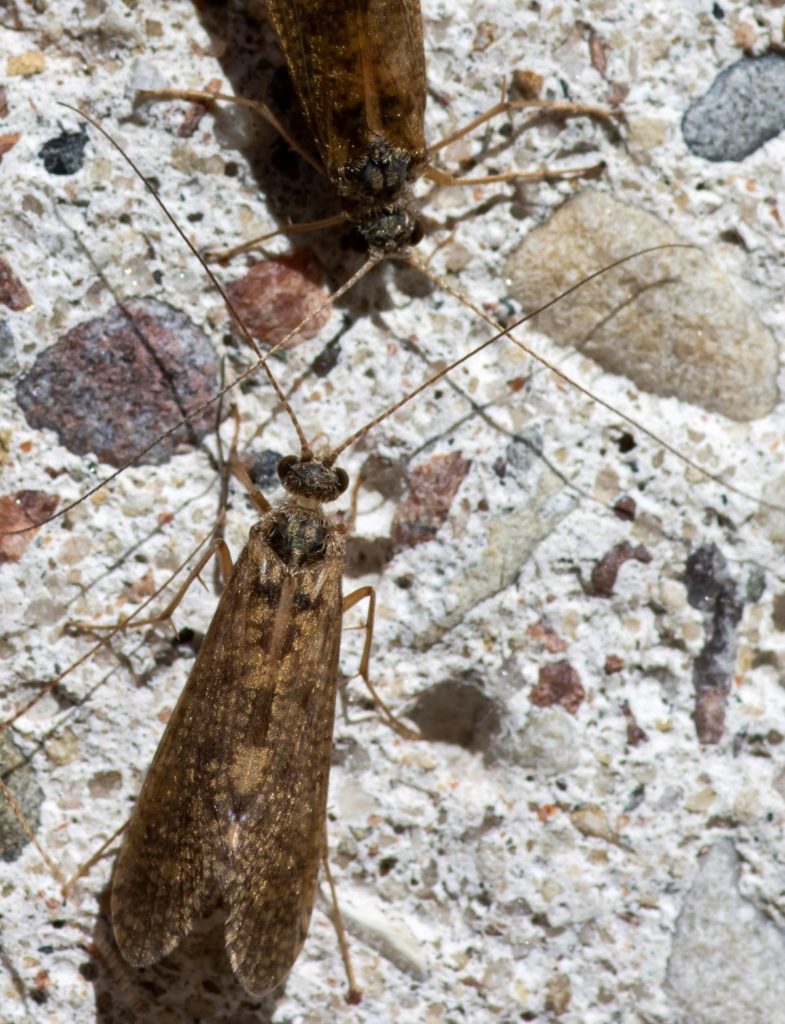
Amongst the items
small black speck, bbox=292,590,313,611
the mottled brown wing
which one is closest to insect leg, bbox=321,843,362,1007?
small black speck, bbox=292,590,313,611

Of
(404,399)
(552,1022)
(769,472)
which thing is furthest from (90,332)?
(552,1022)

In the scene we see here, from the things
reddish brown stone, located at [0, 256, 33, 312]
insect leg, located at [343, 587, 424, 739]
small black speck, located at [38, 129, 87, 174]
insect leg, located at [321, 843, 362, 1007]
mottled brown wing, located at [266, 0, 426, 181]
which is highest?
mottled brown wing, located at [266, 0, 426, 181]

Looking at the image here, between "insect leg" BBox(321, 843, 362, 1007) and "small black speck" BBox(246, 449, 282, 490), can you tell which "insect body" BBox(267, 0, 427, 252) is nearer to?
"small black speck" BBox(246, 449, 282, 490)

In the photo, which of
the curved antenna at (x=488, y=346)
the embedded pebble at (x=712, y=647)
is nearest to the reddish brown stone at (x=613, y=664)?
the embedded pebble at (x=712, y=647)

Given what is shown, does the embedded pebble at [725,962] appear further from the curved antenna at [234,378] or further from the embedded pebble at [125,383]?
the embedded pebble at [125,383]

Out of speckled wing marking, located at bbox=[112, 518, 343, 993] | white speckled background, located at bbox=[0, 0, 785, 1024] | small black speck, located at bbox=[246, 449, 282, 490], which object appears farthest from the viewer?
small black speck, located at bbox=[246, 449, 282, 490]

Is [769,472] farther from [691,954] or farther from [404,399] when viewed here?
[691,954]
